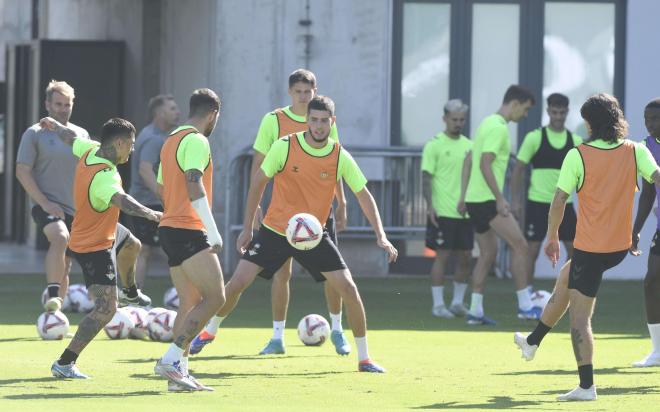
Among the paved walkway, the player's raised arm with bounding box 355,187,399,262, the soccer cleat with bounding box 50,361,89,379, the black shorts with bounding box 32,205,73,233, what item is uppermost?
the player's raised arm with bounding box 355,187,399,262

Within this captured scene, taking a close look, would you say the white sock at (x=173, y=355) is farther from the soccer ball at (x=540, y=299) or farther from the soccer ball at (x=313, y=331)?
the soccer ball at (x=540, y=299)

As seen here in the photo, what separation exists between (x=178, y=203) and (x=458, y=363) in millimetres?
→ 2842

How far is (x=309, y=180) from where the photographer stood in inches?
441

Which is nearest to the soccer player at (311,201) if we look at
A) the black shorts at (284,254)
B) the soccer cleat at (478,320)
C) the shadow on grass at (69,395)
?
the black shorts at (284,254)

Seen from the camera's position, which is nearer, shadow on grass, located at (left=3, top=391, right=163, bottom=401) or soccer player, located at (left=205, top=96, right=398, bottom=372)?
shadow on grass, located at (left=3, top=391, right=163, bottom=401)

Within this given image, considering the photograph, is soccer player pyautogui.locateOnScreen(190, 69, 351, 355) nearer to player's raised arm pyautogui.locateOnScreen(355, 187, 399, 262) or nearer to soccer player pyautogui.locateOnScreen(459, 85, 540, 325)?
player's raised arm pyautogui.locateOnScreen(355, 187, 399, 262)

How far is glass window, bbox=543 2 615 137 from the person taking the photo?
20.3 m

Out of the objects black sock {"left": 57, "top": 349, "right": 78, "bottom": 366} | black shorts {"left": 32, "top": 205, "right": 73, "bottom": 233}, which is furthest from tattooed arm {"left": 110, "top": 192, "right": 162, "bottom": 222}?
black shorts {"left": 32, "top": 205, "right": 73, "bottom": 233}

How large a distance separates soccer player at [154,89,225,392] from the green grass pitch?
259 millimetres

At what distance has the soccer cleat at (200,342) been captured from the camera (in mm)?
12008

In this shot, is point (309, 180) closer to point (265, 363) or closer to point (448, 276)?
point (265, 363)

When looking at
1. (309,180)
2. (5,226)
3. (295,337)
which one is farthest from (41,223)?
(5,226)

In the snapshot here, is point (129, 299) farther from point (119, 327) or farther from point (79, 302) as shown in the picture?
point (79, 302)

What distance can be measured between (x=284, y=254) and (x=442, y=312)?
4.55 metres
